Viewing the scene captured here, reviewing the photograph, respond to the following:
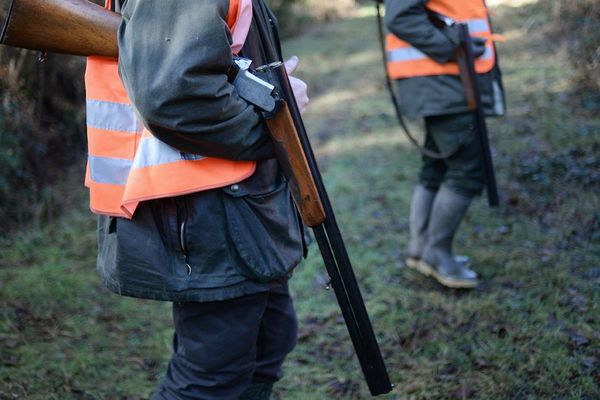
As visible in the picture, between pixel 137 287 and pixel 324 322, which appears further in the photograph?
pixel 324 322

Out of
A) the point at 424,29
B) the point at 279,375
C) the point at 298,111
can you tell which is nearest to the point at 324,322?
the point at 279,375

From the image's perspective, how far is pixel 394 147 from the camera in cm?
661

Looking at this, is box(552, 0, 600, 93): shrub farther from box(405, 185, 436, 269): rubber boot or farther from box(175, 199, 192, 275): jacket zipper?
box(175, 199, 192, 275): jacket zipper

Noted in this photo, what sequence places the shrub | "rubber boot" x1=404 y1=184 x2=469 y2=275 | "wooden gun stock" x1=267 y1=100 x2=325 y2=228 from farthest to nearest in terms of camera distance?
the shrub → "rubber boot" x1=404 y1=184 x2=469 y2=275 → "wooden gun stock" x1=267 y1=100 x2=325 y2=228

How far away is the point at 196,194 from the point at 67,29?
615 millimetres

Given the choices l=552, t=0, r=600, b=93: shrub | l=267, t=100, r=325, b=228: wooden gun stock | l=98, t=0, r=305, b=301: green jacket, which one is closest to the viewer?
l=98, t=0, r=305, b=301: green jacket

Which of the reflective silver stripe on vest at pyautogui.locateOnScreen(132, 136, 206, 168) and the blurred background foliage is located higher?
the reflective silver stripe on vest at pyautogui.locateOnScreen(132, 136, 206, 168)

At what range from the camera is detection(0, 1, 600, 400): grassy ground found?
3.03 meters

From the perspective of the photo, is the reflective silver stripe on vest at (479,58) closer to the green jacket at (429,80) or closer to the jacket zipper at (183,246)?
the green jacket at (429,80)

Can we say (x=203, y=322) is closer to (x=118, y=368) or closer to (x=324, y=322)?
(x=118, y=368)

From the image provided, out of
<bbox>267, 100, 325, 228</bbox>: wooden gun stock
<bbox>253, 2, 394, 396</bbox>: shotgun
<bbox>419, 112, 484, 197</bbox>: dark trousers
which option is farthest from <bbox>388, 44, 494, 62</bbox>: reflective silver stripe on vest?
<bbox>267, 100, 325, 228</bbox>: wooden gun stock

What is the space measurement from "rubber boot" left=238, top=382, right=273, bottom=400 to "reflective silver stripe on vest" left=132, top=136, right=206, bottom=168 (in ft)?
3.21

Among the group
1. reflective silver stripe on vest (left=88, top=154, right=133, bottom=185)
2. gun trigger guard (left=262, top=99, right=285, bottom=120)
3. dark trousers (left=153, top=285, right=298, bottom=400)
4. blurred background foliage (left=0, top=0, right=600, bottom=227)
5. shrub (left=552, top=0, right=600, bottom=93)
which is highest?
gun trigger guard (left=262, top=99, right=285, bottom=120)

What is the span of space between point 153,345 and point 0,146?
2269mm
